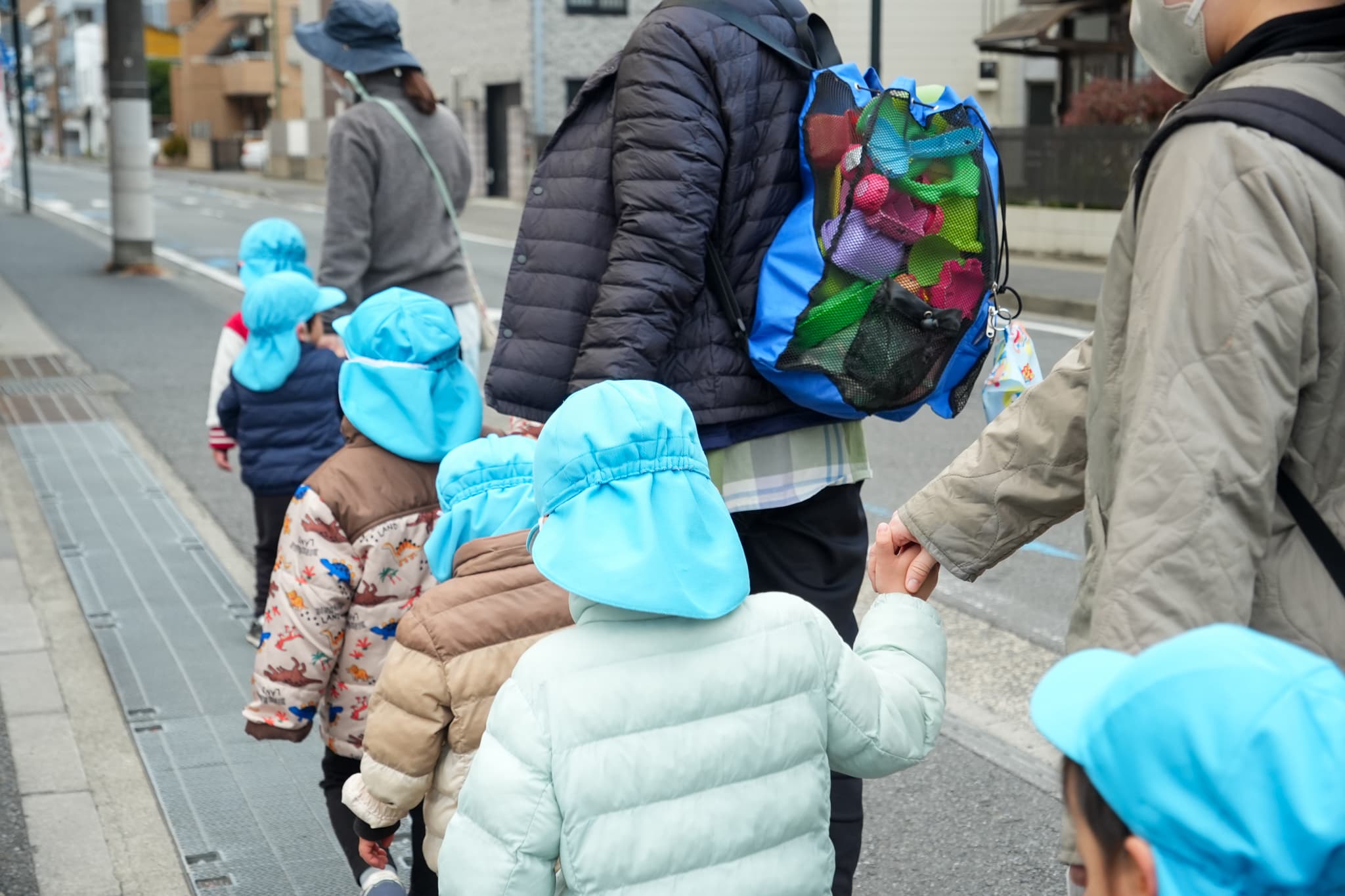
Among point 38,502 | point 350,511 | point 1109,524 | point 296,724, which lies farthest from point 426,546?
point 38,502

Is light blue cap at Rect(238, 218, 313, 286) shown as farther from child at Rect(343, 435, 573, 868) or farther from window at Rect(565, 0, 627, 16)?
window at Rect(565, 0, 627, 16)

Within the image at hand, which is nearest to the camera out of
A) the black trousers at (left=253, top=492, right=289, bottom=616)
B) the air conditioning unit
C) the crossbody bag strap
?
the black trousers at (left=253, top=492, right=289, bottom=616)

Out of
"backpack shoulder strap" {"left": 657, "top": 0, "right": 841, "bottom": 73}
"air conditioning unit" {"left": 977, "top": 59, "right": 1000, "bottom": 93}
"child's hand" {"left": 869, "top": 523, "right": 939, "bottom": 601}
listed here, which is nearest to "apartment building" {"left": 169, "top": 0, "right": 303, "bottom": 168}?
"air conditioning unit" {"left": 977, "top": 59, "right": 1000, "bottom": 93}

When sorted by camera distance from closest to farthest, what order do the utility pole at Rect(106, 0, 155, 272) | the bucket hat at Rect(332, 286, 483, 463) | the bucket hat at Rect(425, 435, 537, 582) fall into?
the bucket hat at Rect(425, 435, 537, 582), the bucket hat at Rect(332, 286, 483, 463), the utility pole at Rect(106, 0, 155, 272)

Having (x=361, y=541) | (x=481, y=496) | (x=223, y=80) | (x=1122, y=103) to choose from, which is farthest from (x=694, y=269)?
(x=223, y=80)

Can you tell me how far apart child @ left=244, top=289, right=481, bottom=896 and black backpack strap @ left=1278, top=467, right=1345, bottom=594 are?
1.89 m

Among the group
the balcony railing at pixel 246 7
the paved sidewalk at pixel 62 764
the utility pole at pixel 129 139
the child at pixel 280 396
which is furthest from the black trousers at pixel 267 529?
the balcony railing at pixel 246 7

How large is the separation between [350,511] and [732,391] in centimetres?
87

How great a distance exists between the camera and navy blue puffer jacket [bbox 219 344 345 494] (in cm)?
486

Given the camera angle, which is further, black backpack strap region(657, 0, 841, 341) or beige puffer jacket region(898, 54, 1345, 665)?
black backpack strap region(657, 0, 841, 341)

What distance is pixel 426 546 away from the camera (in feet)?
9.63

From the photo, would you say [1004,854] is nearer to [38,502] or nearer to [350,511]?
[350,511]

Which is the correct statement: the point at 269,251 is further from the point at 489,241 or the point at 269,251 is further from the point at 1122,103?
the point at 489,241

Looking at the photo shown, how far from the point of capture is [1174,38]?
190cm
